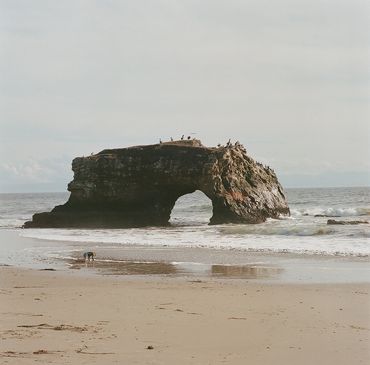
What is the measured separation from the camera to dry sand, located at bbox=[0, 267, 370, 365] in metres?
6.61

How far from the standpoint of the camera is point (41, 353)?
6488 mm

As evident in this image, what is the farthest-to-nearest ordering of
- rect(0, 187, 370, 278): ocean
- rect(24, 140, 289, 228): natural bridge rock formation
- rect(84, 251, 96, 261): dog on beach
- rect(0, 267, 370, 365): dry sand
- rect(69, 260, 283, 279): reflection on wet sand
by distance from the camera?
1. rect(24, 140, 289, 228): natural bridge rock formation
2. rect(0, 187, 370, 278): ocean
3. rect(84, 251, 96, 261): dog on beach
4. rect(69, 260, 283, 279): reflection on wet sand
5. rect(0, 267, 370, 365): dry sand

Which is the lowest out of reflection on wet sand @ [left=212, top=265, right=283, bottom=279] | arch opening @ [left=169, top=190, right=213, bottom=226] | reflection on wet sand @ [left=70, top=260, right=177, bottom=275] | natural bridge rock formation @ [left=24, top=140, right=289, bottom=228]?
reflection on wet sand @ [left=70, top=260, right=177, bottom=275]

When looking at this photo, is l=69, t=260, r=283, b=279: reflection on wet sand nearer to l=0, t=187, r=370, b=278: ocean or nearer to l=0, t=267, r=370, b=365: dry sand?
l=0, t=187, r=370, b=278: ocean

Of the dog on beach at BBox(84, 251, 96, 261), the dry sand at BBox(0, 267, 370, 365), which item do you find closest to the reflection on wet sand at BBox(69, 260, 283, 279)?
the dog on beach at BBox(84, 251, 96, 261)

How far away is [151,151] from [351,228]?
50.2ft

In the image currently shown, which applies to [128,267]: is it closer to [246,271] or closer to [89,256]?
[89,256]

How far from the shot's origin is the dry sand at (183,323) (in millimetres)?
6609

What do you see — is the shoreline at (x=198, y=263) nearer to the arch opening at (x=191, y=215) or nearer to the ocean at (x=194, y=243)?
the ocean at (x=194, y=243)

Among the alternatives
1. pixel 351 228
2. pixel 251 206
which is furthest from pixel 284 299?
pixel 251 206

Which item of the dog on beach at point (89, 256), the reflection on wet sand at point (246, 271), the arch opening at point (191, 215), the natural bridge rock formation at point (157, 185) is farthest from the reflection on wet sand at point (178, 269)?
the arch opening at point (191, 215)

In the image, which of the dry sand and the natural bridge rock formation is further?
the natural bridge rock formation

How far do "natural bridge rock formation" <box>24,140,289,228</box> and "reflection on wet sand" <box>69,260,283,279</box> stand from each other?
1853cm

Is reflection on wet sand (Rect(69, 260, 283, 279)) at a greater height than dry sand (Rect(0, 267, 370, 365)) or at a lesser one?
lesser
